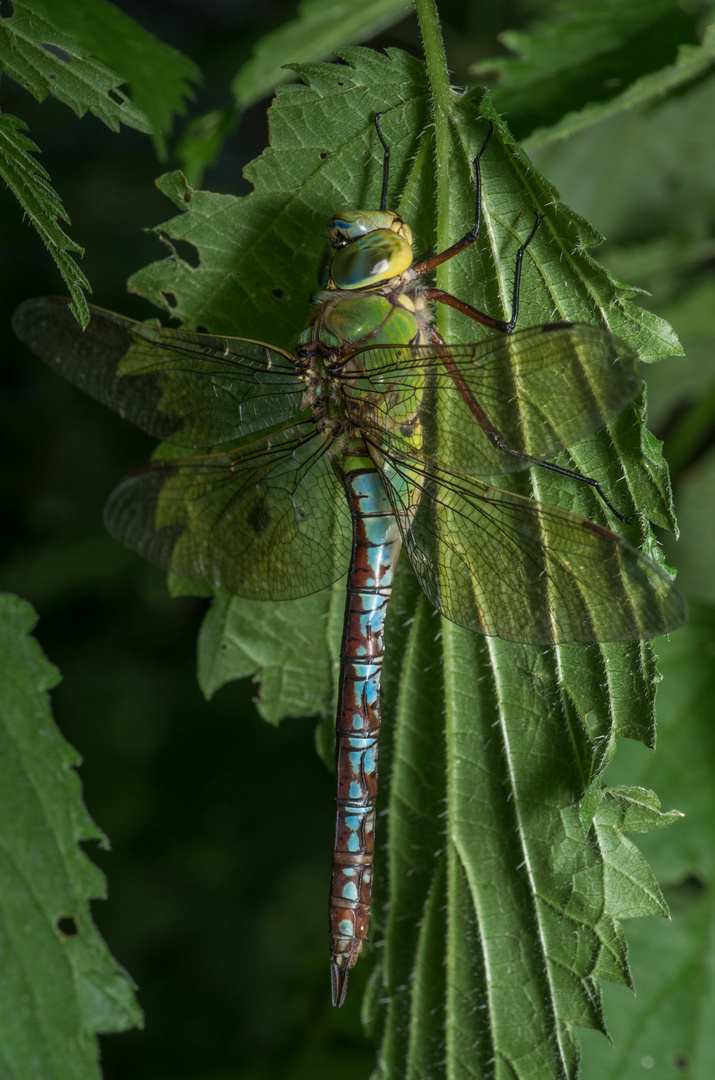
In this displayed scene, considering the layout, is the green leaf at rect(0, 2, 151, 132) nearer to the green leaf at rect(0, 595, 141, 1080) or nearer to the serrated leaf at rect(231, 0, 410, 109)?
the serrated leaf at rect(231, 0, 410, 109)

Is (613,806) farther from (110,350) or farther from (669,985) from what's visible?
(110,350)

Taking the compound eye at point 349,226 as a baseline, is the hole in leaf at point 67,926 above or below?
below

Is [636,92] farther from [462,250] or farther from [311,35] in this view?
[311,35]

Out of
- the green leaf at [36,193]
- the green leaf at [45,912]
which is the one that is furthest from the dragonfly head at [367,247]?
the green leaf at [45,912]

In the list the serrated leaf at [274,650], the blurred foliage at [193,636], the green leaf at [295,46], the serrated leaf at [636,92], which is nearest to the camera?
the serrated leaf at [636,92]

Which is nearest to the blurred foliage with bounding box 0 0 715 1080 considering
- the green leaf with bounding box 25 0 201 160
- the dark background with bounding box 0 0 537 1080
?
the dark background with bounding box 0 0 537 1080

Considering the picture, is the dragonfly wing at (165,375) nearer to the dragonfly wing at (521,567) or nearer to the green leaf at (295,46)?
the dragonfly wing at (521,567)
